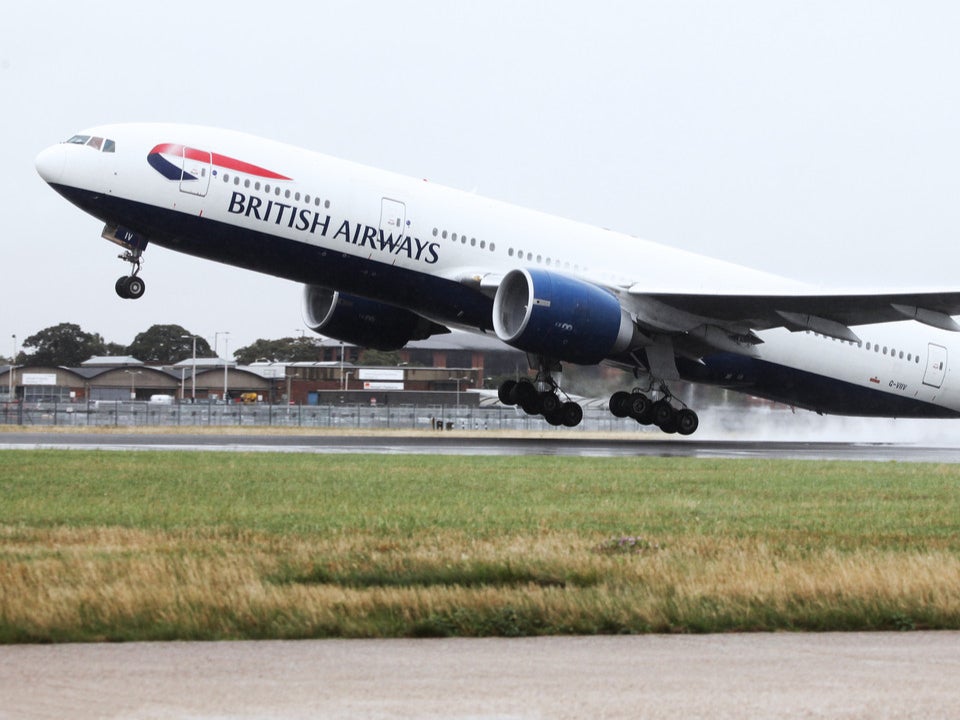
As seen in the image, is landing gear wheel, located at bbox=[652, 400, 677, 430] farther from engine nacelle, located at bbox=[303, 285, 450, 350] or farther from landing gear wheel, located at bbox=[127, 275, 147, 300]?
landing gear wheel, located at bbox=[127, 275, 147, 300]

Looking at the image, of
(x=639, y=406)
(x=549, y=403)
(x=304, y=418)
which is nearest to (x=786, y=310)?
(x=639, y=406)

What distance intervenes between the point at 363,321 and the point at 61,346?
108 m

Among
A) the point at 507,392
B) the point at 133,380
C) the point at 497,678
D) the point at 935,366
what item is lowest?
the point at 497,678

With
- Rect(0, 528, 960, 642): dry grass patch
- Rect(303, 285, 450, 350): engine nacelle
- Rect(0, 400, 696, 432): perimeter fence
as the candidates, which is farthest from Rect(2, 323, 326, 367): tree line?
Rect(0, 528, 960, 642): dry grass patch

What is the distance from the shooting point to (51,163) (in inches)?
1158

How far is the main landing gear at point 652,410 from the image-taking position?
34.9 m

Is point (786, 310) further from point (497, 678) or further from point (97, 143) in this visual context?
point (497, 678)

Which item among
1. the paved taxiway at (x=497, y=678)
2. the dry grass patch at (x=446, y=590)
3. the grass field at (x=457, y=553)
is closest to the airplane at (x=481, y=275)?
the grass field at (x=457, y=553)

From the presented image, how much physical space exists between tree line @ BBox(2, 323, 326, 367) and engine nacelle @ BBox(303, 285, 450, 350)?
98025mm

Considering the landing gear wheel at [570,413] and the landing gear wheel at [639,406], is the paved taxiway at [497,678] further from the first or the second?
the landing gear wheel at [570,413]

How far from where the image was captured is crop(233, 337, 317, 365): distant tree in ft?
479

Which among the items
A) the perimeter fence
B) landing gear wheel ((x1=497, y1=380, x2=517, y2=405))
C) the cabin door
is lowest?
the perimeter fence

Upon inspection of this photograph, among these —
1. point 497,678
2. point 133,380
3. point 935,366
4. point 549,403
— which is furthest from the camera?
point 133,380

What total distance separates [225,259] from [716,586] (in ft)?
78.8
